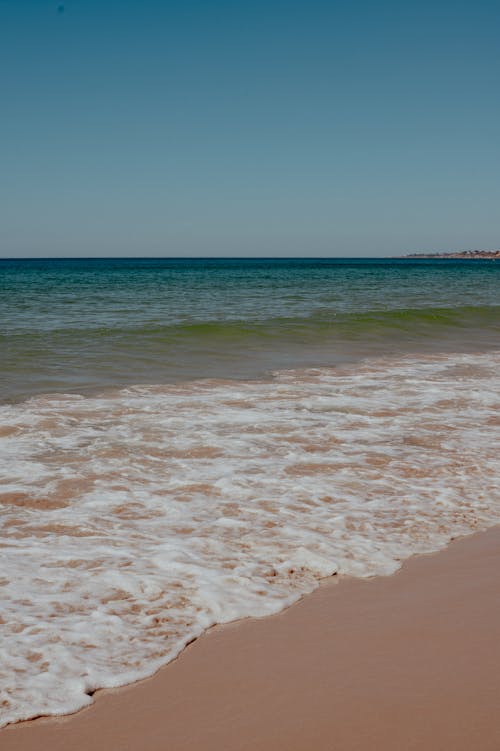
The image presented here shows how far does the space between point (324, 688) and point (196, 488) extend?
267 cm

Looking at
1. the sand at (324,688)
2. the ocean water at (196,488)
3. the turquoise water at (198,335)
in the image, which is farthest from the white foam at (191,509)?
the turquoise water at (198,335)

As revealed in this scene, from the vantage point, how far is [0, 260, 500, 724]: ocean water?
332cm

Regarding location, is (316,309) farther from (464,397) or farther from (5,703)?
(5,703)

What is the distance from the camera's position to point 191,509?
4910 mm

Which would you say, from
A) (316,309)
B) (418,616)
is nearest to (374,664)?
(418,616)

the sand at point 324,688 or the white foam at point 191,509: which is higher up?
the white foam at point 191,509

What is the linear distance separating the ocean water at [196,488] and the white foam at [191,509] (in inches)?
0.6

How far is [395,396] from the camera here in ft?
30.2

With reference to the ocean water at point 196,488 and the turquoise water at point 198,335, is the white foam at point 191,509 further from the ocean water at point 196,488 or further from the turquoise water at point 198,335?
the turquoise water at point 198,335

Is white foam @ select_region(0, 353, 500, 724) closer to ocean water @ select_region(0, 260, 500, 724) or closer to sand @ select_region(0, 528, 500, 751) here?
ocean water @ select_region(0, 260, 500, 724)

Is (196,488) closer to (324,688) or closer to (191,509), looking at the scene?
(191,509)

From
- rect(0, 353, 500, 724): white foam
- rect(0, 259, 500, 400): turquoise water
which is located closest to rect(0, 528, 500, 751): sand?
rect(0, 353, 500, 724): white foam

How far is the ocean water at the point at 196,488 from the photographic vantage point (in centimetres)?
332

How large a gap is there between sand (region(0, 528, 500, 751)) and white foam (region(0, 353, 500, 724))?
6.1 inches
